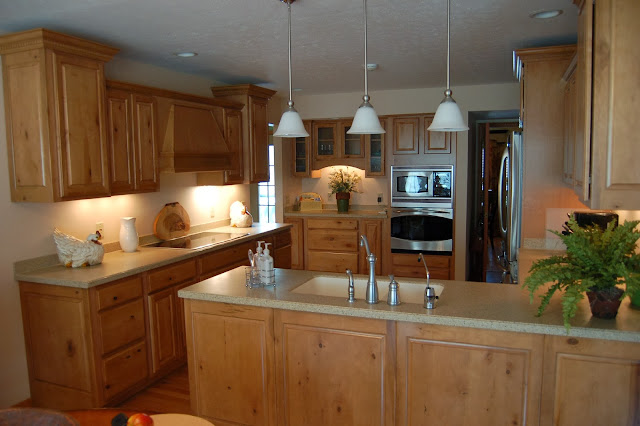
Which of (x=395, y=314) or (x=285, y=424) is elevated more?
(x=395, y=314)

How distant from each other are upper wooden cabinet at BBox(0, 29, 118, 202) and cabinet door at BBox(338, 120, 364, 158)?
3619mm

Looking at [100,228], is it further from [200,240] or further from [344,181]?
[344,181]

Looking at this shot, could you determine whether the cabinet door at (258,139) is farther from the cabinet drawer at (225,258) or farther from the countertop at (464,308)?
the countertop at (464,308)

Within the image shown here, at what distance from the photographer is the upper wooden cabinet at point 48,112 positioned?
3.19 m

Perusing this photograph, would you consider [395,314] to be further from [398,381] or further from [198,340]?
[198,340]

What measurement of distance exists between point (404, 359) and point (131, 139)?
2.74 m

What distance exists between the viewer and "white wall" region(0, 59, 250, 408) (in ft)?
10.9

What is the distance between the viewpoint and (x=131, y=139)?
3.95m

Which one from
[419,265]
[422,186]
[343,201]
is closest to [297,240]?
[343,201]

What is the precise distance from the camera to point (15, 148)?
3.33 metres

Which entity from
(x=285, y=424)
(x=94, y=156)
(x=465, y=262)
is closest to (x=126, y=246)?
(x=94, y=156)

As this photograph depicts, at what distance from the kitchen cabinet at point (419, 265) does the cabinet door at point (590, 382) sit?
152 inches

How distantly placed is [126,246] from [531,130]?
3.26 meters

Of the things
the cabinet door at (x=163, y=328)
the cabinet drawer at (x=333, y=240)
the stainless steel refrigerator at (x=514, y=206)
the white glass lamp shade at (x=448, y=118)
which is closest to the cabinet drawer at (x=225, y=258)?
the cabinet door at (x=163, y=328)
